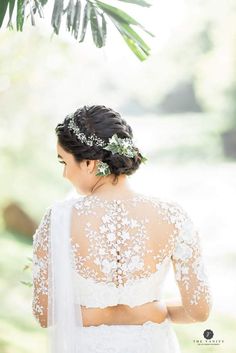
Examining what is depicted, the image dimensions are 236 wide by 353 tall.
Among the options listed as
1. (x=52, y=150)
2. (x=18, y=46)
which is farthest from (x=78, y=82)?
(x=18, y=46)

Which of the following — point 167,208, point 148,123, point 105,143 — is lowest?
point 167,208

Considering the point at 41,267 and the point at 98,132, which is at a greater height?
the point at 98,132

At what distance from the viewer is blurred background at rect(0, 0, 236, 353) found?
6793mm

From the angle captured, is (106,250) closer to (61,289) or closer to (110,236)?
(110,236)

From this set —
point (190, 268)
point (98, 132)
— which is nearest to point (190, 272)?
point (190, 268)

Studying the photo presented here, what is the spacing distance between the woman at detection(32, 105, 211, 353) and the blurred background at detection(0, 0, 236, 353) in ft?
11.2

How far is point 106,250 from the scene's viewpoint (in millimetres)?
1929

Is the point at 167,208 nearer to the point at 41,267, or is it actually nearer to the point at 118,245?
the point at 118,245

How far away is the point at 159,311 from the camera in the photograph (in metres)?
2.05

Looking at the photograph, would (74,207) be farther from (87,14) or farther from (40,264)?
(87,14)

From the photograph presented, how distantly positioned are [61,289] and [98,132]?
1.50 ft

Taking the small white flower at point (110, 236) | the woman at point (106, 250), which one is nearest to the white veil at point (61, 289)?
the woman at point (106, 250)

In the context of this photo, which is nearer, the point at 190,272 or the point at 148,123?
the point at 190,272

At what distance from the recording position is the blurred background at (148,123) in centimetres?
679
